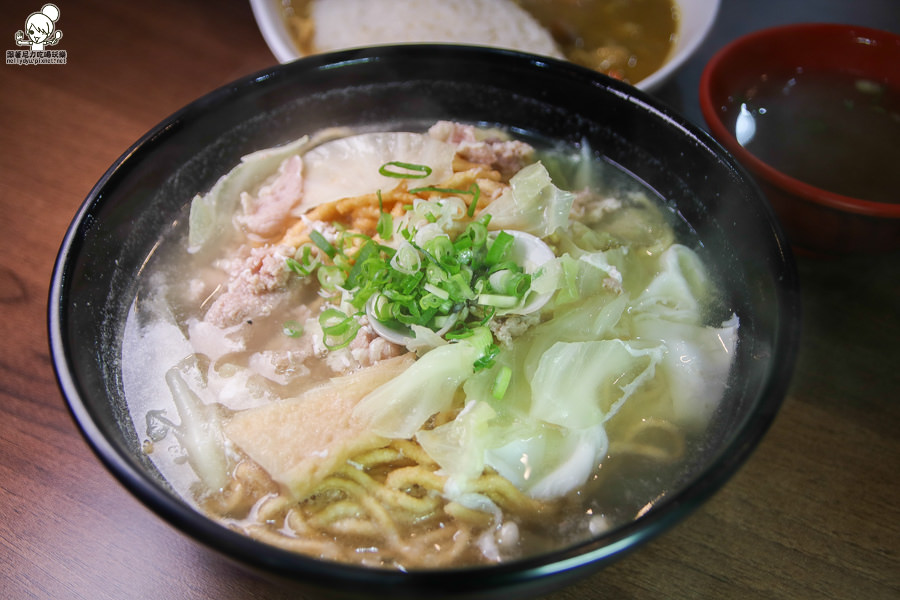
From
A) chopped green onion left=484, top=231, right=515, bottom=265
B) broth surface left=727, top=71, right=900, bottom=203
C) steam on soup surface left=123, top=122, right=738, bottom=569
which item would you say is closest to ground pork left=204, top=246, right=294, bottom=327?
steam on soup surface left=123, top=122, right=738, bottom=569

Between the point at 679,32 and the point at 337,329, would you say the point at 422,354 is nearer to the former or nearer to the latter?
the point at 337,329

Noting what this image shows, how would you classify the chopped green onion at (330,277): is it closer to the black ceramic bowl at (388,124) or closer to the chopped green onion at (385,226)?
the chopped green onion at (385,226)

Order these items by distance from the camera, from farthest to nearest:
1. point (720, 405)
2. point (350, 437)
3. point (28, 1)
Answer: point (28, 1), point (720, 405), point (350, 437)

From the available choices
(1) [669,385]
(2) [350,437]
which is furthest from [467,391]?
(1) [669,385]

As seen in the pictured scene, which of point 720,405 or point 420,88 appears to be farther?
point 420,88

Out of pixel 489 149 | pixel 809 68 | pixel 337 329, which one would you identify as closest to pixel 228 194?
pixel 337 329

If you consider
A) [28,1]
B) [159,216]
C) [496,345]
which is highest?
[28,1]

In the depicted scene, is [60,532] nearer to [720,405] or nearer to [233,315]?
[233,315]
